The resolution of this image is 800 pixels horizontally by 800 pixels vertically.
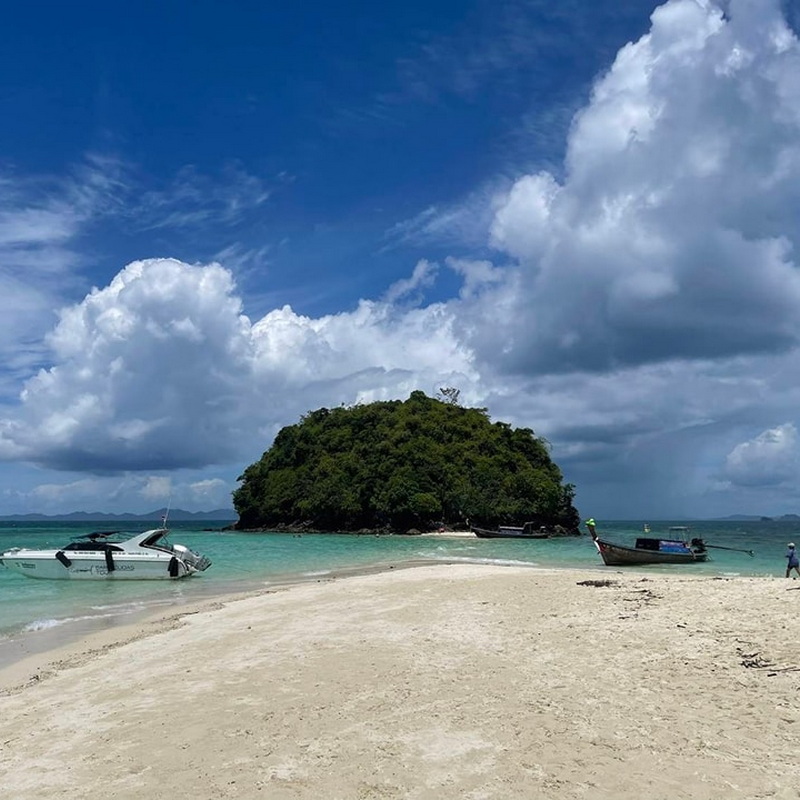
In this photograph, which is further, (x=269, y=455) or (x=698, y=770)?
(x=269, y=455)

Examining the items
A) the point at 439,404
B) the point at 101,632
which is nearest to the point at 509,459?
the point at 439,404

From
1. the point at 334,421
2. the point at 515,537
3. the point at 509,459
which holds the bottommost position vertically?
the point at 515,537

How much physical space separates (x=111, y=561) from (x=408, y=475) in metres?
63.5

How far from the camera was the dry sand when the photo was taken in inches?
241

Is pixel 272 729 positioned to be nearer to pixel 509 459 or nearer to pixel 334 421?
pixel 509 459

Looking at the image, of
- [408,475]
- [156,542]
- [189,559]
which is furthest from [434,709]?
[408,475]

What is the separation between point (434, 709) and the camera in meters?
7.99

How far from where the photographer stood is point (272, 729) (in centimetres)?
763

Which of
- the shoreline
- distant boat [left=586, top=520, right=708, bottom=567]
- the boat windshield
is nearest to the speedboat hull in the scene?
the boat windshield

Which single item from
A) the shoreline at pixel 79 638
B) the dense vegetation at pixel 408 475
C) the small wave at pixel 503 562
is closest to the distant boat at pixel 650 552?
the small wave at pixel 503 562

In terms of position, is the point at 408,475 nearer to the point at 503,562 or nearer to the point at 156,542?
the point at 503,562

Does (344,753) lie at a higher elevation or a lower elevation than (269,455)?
lower

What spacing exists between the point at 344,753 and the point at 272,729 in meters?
1.25

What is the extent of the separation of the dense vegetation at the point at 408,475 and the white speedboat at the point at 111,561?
6097 cm
